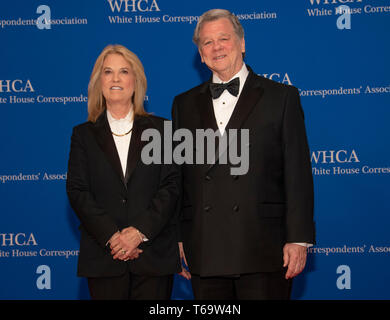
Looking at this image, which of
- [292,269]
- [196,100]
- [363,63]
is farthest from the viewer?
[363,63]

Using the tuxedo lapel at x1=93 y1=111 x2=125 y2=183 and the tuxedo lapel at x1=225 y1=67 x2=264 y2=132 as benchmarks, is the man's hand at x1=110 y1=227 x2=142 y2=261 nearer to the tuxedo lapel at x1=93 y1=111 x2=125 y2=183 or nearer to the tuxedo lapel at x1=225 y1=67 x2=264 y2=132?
the tuxedo lapel at x1=93 y1=111 x2=125 y2=183

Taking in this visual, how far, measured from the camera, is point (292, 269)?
91.3 inches

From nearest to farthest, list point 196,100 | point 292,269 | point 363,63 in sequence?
point 292,269
point 196,100
point 363,63

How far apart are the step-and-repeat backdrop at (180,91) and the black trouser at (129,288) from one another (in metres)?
1.56

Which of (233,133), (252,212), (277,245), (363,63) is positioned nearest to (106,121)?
(233,133)

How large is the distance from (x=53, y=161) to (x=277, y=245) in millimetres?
2372

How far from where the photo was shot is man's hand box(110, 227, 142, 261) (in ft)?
7.96

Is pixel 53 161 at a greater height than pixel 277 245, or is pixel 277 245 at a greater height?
pixel 53 161

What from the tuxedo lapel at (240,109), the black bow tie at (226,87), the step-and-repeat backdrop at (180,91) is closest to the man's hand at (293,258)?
the tuxedo lapel at (240,109)

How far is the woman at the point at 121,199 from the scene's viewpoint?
2461 millimetres

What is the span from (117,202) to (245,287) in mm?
800

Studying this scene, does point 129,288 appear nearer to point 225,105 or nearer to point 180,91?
point 225,105

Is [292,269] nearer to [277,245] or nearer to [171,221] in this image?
[277,245]

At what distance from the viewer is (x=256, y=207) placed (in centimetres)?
237
